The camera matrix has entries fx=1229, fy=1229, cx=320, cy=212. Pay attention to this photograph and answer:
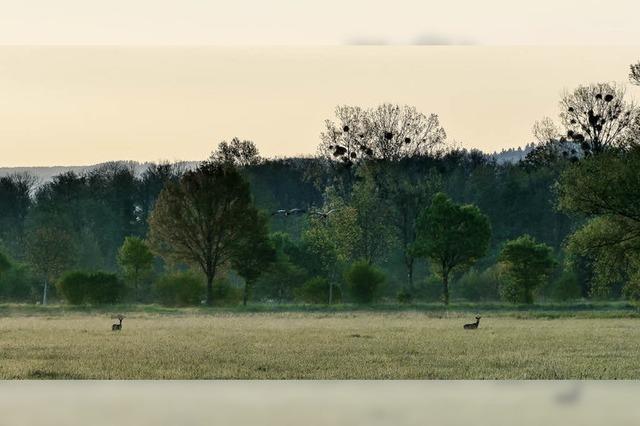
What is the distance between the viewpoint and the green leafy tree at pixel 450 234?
5284 cm

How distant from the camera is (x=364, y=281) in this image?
52250 mm

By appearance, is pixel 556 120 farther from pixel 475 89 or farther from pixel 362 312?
pixel 475 89

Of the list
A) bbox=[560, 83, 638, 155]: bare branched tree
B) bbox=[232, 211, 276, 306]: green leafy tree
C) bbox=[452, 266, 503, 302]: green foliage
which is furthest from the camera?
bbox=[452, 266, 503, 302]: green foliage

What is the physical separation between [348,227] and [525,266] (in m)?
8.28

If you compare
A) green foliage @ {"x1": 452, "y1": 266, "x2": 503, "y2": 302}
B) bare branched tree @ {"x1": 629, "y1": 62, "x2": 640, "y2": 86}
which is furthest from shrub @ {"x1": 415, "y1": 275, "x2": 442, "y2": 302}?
bare branched tree @ {"x1": 629, "y1": 62, "x2": 640, "y2": 86}

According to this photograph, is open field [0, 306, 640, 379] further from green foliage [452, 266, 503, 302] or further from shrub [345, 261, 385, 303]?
green foliage [452, 266, 503, 302]

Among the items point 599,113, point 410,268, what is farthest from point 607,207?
point 410,268

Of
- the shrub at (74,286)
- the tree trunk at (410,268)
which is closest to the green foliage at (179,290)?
the shrub at (74,286)

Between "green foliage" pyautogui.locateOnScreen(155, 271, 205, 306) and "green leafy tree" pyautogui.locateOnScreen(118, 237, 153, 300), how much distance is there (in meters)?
0.96

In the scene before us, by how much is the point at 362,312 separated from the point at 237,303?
910cm

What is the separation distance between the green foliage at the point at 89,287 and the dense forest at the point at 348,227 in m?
0.06

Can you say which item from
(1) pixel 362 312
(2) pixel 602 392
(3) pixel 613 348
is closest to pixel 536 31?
(2) pixel 602 392

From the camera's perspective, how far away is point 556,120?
39875mm

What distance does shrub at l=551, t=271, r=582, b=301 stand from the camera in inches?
1964
